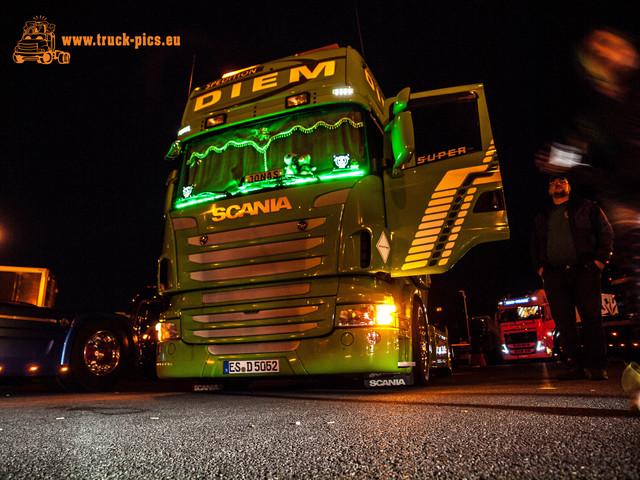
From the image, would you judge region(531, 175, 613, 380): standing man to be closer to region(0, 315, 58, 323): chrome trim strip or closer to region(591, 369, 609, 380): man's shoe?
region(591, 369, 609, 380): man's shoe

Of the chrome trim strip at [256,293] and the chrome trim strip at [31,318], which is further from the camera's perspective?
the chrome trim strip at [31,318]

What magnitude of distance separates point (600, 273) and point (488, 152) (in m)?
1.57

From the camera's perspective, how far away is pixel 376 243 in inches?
185

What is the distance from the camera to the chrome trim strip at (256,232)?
189 inches

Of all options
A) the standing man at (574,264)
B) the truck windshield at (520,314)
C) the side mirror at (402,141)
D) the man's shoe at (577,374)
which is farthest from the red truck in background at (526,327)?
the side mirror at (402,141)

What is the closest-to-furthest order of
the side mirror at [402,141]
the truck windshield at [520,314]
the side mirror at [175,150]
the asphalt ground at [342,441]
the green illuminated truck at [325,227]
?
1. the asphalt ground at [342,441]
2. the green illuminated truck at [325,227]
3. the side mirror at [402,141]
4. the side mirror at [175,150]
5. the truck windshield at [520,314]

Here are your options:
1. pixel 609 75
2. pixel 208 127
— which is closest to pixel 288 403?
pixel 609 75

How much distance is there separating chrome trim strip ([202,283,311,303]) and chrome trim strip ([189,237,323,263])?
0.33m

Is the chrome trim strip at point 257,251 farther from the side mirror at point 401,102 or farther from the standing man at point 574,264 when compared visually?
the standing man at point 574,264

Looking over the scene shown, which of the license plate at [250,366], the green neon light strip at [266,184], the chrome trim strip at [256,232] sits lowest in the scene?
the license plate at [250,366]

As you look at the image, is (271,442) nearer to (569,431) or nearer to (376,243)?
(569,431)

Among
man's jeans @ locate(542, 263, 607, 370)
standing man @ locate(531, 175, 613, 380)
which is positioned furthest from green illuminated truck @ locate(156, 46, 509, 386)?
man's jeans @ locate(542, 263, 607, 370)

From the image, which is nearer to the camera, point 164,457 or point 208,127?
point 164,457

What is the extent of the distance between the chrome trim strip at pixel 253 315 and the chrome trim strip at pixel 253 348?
0.25 m
